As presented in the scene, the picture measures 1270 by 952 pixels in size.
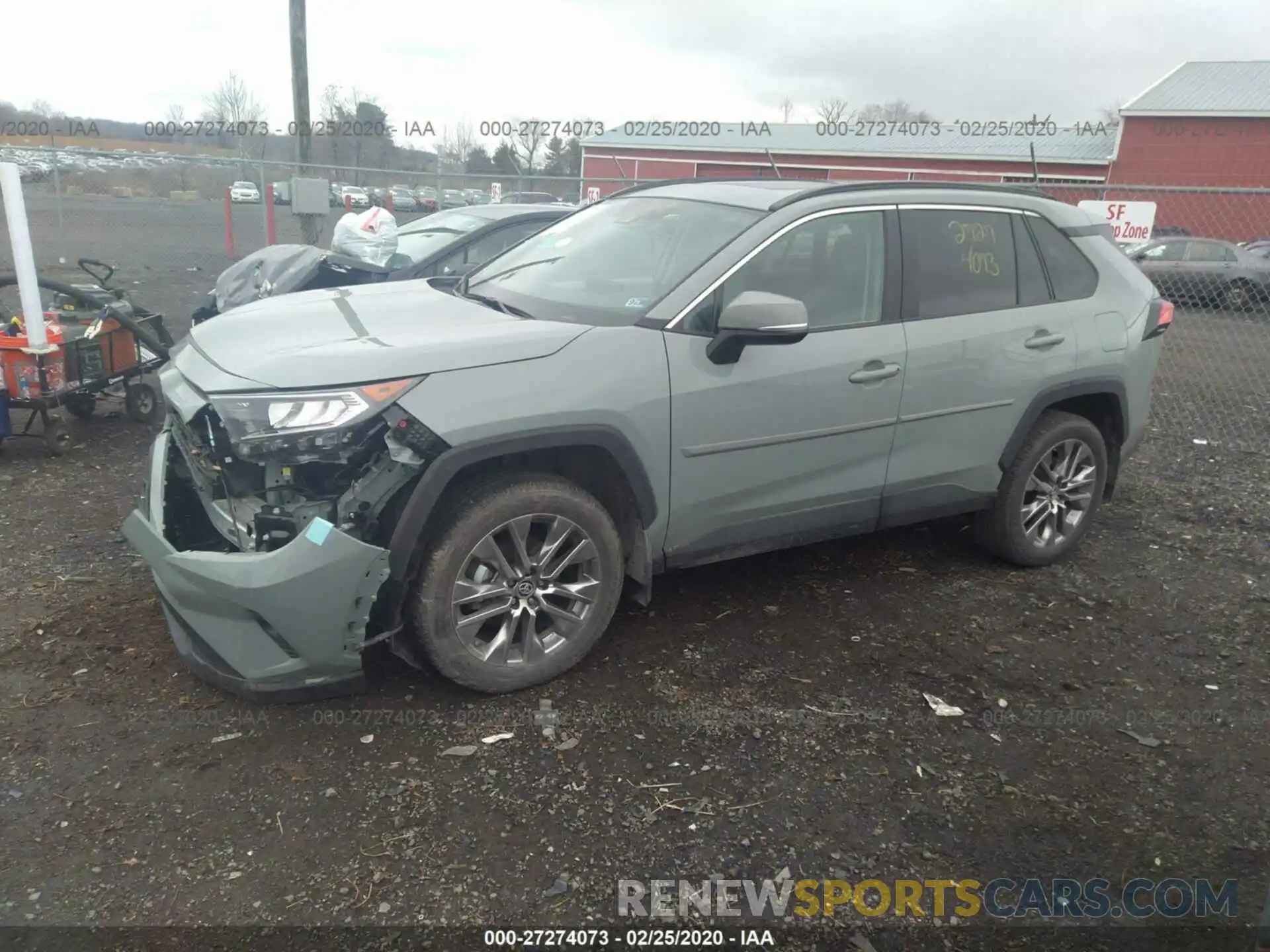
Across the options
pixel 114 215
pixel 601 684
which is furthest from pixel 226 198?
pixel 601 684

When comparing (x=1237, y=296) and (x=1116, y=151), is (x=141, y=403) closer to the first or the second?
(x=1237, y=296)

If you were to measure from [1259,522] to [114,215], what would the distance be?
19.5m

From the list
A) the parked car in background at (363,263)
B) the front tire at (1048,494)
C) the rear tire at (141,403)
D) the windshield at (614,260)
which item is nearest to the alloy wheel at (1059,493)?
the front tire at (1048,494)

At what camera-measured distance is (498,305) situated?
12.4 feet

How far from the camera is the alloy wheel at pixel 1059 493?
4560 mm

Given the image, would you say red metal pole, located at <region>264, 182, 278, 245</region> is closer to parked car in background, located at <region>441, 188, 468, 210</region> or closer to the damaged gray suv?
parked car in background, located at <region>441, 188, 468, 210</region>

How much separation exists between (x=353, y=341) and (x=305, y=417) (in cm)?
40

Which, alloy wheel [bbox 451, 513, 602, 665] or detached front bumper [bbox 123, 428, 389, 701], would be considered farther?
alloy wheel [bbox 451, 513, 602, 665]

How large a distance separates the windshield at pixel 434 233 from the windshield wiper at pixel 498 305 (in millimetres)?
3480

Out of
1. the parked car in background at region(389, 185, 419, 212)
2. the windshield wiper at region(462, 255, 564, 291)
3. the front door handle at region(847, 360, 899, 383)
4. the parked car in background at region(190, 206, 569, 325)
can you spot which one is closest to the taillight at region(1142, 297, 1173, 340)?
the front door handle at region(847, 360, 899, 383)

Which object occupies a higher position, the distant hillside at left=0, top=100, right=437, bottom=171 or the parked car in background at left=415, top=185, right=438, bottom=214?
the distant hillside at left=0, top=100, right=437, bottom=171

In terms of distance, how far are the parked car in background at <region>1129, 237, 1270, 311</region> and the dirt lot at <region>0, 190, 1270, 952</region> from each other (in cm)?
1484

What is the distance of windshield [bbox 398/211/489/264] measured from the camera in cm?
748

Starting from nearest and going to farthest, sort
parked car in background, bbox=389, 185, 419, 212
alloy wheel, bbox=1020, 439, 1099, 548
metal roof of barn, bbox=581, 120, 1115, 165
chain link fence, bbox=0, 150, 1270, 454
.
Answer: alloy wheel, bbox=1020, 439, 1099, 548 → chain link fence, bbox=0, 150, 1270, 454 → parked car in background, bbox=389, 185, 419, 212 → metal roof of barn, bbox=581, 120, 1115, 165
